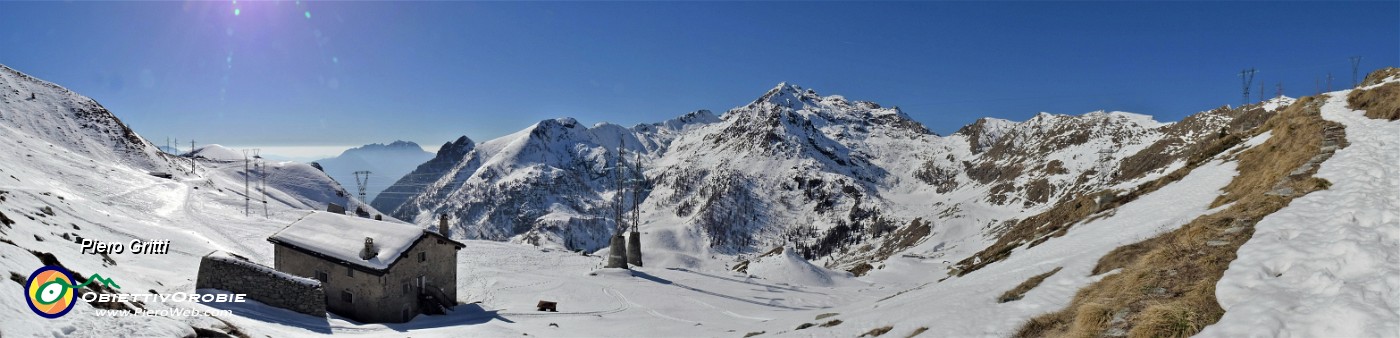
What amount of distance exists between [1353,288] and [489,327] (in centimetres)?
3057

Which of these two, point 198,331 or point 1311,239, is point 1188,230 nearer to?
point 1311,239

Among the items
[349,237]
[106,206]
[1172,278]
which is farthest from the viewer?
[106,206]

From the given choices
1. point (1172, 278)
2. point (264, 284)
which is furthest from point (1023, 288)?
point (264, 284)

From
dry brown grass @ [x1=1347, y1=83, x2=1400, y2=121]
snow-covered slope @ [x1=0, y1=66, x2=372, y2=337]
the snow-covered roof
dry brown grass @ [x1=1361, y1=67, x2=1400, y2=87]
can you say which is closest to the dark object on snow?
the snow-covered roof

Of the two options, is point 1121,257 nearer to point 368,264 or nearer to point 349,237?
point 368,264

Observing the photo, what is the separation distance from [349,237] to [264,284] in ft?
39.0

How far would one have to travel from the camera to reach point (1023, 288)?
61.4 feet

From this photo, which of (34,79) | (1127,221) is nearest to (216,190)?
(34,79)

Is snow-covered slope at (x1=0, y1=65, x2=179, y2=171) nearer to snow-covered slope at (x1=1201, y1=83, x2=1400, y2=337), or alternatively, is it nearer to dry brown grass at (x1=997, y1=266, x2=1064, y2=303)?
dry brown grass at (x1=997, y1=266, x2=1064, y2=303)

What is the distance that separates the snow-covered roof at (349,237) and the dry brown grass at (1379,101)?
50510mm

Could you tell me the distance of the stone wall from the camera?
25.1 m

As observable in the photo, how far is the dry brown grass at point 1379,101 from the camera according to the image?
27237mm

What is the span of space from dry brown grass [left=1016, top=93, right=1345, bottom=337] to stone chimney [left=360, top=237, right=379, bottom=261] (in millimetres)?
33466

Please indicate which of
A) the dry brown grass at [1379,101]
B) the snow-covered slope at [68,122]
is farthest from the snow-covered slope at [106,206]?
the dry brown grass at [1379,101]
